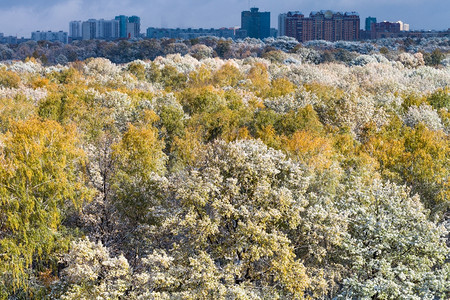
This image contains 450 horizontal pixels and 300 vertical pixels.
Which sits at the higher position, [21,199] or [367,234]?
[21,199]

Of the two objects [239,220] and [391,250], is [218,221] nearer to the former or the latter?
[239,220]

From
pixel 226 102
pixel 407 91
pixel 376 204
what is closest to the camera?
pixel 376 204

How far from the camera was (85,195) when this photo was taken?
26156 mm

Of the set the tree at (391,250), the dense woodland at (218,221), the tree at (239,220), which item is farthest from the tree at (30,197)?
the tree at (391,250)

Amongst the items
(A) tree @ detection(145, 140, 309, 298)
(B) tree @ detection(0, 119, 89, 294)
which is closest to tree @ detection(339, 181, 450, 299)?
(A) tree @ detection(145, 140, 309, 298)

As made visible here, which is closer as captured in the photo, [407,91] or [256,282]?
[256,282]

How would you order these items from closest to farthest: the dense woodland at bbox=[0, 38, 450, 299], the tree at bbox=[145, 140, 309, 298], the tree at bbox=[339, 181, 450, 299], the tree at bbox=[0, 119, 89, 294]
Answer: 1. the dense woodland at bbox=[0, 38, 450, 299]
2. the tree at bbox=[145, 140, 309, 298]
3. the tree at bbox=[0, 119, 89, 294]
4. the tree at bbox=[339, 181, 450, 299]

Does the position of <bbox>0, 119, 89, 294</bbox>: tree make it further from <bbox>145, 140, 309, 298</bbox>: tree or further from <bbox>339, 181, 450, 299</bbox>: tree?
<bbox>339, 181, 450, 299</bbox>: tree

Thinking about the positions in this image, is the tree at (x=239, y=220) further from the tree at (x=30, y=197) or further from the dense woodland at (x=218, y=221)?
the tree at (x=30, y=197)

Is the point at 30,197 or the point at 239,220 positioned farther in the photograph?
the point at 30,197

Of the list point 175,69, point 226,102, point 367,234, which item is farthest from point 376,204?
point 175,69

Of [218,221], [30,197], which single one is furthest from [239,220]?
[30,197]

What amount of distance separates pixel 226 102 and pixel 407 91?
99.0 ft

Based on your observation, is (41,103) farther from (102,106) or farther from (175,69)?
(175,69)
